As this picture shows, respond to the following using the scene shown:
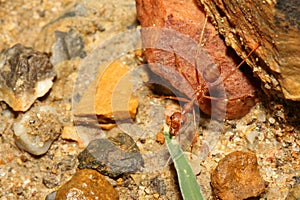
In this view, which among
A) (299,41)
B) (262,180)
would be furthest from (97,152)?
(299,41)

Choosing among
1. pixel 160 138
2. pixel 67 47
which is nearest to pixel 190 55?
pixel 160 138

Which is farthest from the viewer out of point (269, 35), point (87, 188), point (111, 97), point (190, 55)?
point (111, 97)

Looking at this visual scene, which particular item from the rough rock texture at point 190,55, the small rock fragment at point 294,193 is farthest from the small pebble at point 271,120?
the small rock fragment at point 294,193

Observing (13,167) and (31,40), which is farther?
(31,40)

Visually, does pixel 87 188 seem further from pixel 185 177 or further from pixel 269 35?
pixel 269 35

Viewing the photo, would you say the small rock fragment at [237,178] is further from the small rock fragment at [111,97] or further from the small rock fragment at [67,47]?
the small rock fragment at [67,47]

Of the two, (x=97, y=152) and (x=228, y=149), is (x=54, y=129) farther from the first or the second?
(x=228, y=149)
